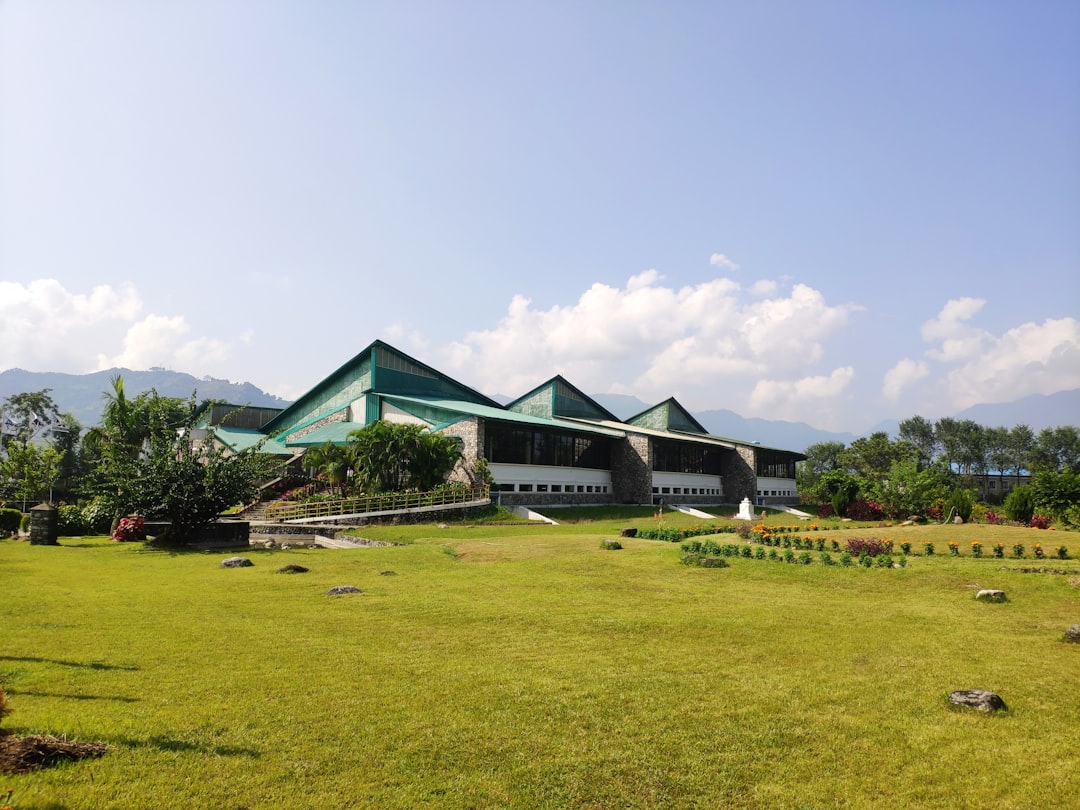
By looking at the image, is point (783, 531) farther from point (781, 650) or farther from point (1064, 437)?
point (1064, 437)

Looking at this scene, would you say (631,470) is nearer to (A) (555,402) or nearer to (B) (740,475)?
(A) (555,402)

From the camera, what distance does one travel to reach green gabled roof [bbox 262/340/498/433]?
53000 millimetres

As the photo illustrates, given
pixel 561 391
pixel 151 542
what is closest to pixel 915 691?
pixel 151 542

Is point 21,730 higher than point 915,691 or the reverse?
higher

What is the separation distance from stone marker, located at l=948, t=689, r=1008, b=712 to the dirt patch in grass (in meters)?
9.08

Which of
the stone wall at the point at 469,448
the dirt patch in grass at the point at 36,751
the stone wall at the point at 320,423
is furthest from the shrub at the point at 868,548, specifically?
the stone wall at the point at 320,423

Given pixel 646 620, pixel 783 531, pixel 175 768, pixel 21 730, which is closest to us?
pixel 175 768

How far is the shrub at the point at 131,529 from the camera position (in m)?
24.5

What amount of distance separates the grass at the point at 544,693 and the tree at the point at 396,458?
21872mm

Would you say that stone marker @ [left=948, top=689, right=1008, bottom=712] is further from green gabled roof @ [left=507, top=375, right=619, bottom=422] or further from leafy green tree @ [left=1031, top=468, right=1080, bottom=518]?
green gabled roof @ [left=507, top=375, right=619, bottom=422]

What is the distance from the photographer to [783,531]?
27078 mm

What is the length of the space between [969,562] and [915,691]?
451 inches

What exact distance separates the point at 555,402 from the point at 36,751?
186 feet

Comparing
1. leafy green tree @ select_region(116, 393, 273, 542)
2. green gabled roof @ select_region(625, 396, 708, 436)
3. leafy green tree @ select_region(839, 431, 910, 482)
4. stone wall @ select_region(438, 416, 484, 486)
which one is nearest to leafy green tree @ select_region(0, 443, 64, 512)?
leafy green tree @ select_region(116, 393, 273, 542)
